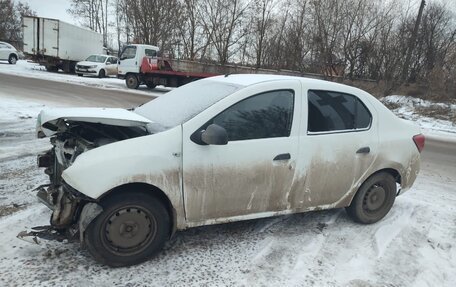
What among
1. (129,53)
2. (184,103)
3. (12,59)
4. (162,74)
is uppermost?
(12,59)

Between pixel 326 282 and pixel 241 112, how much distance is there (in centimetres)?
165

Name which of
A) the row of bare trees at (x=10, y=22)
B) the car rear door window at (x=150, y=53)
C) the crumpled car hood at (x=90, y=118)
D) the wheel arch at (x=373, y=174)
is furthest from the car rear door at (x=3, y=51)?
the wheel arch at (x=373, y=174)

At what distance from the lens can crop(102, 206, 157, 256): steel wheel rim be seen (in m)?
3.13

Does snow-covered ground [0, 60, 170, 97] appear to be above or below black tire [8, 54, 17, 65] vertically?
below

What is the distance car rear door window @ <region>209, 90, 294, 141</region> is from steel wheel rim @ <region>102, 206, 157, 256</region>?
1.01 m

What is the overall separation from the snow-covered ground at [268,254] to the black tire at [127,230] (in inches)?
4.7

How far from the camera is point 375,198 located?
4.43 m

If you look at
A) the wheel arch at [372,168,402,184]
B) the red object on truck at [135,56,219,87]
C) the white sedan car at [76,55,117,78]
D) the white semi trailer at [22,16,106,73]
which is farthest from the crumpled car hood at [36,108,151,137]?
the white semi trailer at [22,16,106,73]

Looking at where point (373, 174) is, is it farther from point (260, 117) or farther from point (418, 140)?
point (260, 117)

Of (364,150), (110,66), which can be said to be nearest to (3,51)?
(110,66)

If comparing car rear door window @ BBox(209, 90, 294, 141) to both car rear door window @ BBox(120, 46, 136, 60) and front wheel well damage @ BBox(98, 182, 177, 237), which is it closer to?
front wheel well damage @ BBox(98, 182, 177, 237)

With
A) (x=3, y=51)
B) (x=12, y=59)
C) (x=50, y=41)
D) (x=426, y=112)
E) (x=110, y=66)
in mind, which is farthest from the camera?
(x=12, y=59)

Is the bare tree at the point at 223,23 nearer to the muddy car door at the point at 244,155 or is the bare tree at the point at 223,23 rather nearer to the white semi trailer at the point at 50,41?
the white semi trailer at the point at 50,41

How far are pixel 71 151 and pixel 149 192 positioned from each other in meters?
0.87
